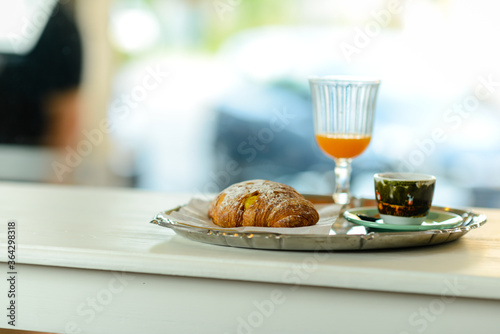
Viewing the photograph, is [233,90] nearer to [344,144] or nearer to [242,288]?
[344,144]

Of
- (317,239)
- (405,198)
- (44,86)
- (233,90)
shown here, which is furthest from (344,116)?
(44,86)

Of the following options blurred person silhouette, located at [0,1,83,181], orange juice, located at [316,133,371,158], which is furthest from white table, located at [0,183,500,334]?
blurred person silhouette, located at [0,1,83,181]

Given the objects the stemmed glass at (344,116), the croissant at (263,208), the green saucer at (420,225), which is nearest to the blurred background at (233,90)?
the stemmed glass at (344,116)

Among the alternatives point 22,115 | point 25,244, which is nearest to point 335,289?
point 25,244

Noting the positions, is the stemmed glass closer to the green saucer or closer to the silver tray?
the green saucer

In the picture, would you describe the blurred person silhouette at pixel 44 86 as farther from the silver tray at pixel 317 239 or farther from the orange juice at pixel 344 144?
the silver tray at pixel 317 239

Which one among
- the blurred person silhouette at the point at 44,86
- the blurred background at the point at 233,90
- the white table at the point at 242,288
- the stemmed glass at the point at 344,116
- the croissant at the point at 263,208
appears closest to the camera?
the white table at the point at 242,288

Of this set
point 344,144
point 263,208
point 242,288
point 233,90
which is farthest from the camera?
point 233,90
